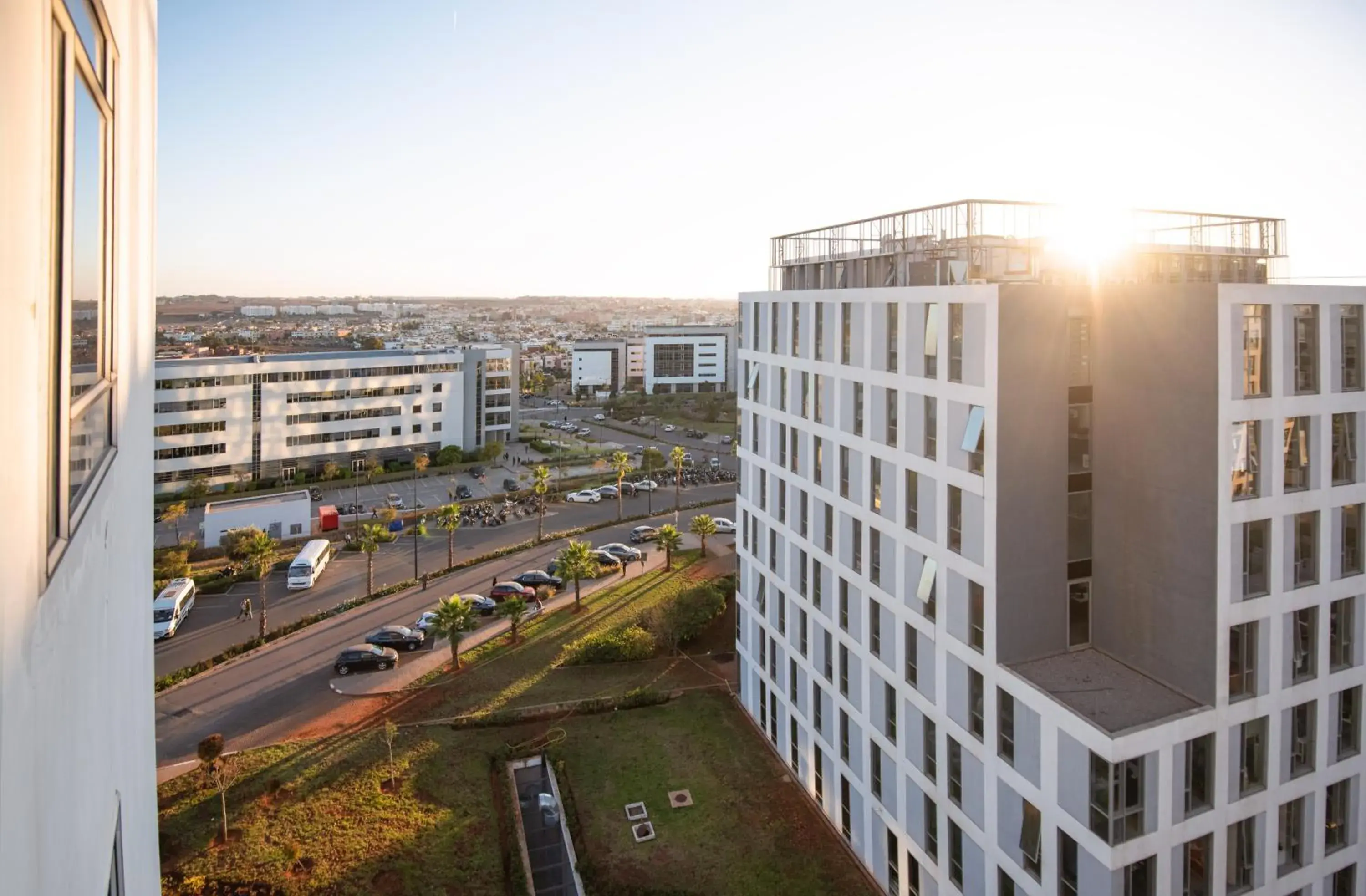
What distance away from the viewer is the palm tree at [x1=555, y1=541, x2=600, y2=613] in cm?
3650

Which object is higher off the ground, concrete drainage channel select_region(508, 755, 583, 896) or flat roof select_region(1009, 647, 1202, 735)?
flat roof select_region(1009, 647, 1202, 735)

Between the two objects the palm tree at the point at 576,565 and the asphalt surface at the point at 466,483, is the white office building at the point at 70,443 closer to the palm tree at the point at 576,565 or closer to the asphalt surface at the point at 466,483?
the palm tree at the point at 576,565

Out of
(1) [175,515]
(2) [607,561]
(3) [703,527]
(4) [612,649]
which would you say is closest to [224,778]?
(4) [612,649]

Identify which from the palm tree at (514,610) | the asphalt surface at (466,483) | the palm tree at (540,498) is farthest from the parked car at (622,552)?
the asphalt surface at (466,483)

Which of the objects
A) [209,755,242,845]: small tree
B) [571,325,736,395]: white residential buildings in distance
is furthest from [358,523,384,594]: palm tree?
[571,325,736,395]: white residential buildings in distance

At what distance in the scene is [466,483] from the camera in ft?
206

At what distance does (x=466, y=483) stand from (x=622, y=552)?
72.7 feet

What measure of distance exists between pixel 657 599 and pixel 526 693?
9386 millimetres

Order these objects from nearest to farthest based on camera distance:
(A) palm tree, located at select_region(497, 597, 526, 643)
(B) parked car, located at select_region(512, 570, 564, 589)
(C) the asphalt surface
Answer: (A) palm tree, located at select_region(497, 597, 526, 643) → (B) parked car, located at select_region(512, 570, 564, 589) → (C) the asphalt surface

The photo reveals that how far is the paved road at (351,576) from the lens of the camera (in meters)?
32.9

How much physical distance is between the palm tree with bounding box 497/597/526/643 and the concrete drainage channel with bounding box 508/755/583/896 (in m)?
8.48

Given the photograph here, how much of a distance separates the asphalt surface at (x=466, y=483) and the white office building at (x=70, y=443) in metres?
46.6

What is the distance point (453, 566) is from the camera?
42312 millimetres

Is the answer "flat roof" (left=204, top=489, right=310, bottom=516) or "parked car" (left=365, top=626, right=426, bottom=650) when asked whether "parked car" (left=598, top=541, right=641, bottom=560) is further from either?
"flat roof" (left=204, top=489, right=310, bottom=516)
